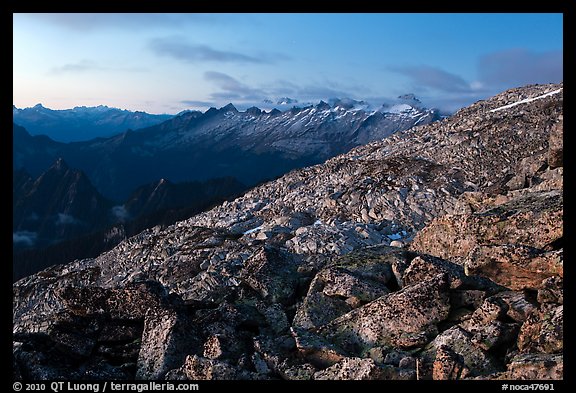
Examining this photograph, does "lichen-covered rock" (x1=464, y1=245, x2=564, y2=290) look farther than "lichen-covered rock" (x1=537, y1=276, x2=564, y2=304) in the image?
Yes

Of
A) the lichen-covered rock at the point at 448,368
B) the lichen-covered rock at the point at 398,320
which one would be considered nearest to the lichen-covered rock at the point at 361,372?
the lichen-covered rock at the point at 448,368

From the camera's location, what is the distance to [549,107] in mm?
66500

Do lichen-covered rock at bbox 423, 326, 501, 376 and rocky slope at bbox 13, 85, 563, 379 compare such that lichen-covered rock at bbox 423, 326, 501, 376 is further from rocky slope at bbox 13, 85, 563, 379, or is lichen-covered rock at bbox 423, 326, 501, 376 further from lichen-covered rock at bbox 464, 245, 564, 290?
lichen-covered rock at bbox 464, 245, 564, 290

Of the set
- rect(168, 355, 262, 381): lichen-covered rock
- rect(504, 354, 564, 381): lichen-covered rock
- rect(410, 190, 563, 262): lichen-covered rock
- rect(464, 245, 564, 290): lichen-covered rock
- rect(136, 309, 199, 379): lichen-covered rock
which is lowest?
rect(504, 354, 564, 381): lichen-covered rock

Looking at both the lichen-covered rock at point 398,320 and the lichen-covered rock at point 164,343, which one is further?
the lichen-covered rock at point 164,343

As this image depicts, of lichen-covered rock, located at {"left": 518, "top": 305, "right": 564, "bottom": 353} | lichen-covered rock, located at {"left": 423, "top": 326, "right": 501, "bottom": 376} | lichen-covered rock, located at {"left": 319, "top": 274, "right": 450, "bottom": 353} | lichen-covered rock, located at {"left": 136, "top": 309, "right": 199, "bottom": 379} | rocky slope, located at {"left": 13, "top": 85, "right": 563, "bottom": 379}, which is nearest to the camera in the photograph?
Result: lichen-covered rock, located at {"left": 518, "top": 305, "right": 564, "bottom": 353}

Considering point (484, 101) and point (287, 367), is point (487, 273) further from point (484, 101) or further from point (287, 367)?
point (484, 101)

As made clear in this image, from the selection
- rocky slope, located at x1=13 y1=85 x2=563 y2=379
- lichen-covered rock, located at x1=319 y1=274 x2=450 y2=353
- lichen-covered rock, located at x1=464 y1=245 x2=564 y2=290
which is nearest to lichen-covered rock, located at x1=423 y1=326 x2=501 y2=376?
rocky slope, located at x1=13 y1=85 x2=563 y2=379

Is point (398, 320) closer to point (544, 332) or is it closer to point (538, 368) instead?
point (544, 332)

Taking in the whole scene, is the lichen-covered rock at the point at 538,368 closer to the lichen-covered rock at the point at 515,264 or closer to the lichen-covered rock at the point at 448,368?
the lichen-covered rock at the point at 448,368
